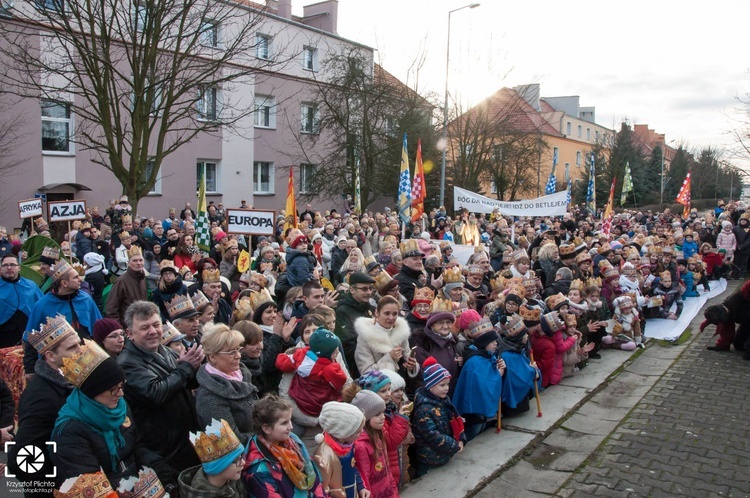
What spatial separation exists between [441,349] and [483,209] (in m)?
11.7

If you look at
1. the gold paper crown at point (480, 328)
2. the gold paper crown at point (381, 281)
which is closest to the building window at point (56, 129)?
the gold paper crown at point (381, 281)

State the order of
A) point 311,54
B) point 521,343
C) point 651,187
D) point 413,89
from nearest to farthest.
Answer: point 521,343
point 413,89
point 311,54
point 651,187

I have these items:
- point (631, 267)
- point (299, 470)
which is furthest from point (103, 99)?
point (299, 470)

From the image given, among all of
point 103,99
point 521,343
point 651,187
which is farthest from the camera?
point 651,187

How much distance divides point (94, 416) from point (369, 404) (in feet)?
6.01

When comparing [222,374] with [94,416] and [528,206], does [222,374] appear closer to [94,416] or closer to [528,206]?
[94,416]

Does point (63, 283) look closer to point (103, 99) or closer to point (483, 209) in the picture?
point (103, 99)

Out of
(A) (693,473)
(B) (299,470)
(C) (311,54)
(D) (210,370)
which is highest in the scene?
(C) (311,54)

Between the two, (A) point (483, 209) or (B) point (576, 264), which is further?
(A) point (483, 209)

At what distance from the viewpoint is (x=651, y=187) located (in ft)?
188

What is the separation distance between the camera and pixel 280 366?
15.3 feet

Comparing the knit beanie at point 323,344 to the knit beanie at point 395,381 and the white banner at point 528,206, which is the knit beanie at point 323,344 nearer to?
the knit beanie at point 395,381

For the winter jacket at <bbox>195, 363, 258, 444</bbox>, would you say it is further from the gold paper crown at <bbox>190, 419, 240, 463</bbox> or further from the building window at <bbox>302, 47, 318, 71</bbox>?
the building window at <bbox>302, 47, 318, 71</bbox>

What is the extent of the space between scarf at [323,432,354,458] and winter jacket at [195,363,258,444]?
1.65 feet
